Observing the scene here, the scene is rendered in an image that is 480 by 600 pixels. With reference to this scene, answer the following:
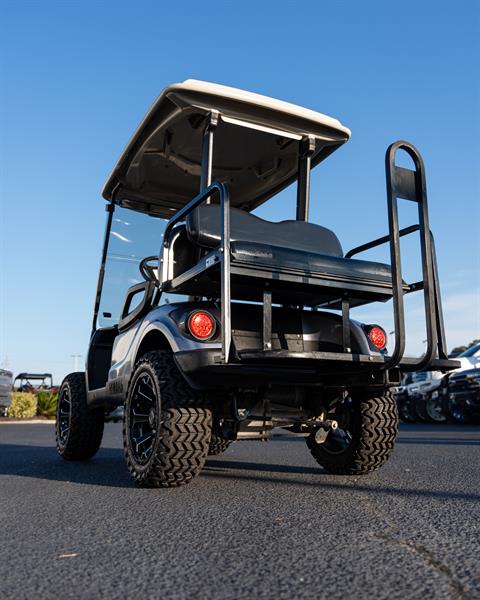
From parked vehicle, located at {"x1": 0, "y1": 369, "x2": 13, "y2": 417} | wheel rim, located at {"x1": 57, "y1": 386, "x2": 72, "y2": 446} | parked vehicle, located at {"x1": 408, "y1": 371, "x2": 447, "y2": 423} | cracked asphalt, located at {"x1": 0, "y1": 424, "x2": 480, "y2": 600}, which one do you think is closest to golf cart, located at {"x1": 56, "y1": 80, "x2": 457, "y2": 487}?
cracked asphalt, located at {"x1": 0, "y1": 424, "x2": 480, "y2": 600}

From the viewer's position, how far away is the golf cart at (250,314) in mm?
3793

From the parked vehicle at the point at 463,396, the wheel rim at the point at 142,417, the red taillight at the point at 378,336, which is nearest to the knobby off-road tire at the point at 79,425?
the wheel rim at the point at 142,417

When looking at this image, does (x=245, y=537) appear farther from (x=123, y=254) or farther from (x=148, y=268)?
(x=123, y=254)

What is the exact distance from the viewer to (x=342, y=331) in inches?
171

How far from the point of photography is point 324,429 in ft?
15.4

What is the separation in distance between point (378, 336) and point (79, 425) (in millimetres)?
3144

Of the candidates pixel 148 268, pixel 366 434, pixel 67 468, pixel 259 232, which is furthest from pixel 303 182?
pixel 67 468

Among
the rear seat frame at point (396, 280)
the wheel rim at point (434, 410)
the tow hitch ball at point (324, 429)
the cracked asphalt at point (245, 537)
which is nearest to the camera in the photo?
the cracked asphalt at point (245, 537)

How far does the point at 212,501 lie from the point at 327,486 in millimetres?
963

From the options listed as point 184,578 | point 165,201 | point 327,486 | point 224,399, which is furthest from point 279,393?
point 165,201

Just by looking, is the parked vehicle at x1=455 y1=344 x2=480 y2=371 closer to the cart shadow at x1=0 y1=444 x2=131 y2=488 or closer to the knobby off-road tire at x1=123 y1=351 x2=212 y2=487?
the cart shadow at x1=0 y1=444 x2=131 y2=488

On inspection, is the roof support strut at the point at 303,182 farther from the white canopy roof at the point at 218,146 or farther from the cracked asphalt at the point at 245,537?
the cracked asphalt at the point at 245,537

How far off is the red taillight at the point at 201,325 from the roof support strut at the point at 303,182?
178 centimetres

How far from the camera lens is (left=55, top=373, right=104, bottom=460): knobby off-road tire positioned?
6.16 meters
